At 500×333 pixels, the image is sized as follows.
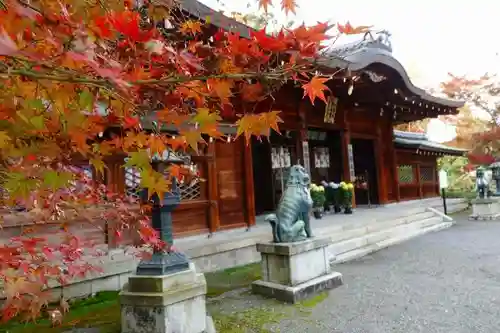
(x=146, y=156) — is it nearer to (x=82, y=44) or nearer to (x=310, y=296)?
(x=82, y=44)

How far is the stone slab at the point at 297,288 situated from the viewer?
4719 mm

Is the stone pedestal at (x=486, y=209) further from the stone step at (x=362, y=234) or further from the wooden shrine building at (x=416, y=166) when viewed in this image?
the stone step at (x=362, y=234)

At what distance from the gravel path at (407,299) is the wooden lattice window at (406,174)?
8.16 m

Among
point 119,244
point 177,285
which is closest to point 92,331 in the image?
point 177,285

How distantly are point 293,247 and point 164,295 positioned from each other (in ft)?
6.67

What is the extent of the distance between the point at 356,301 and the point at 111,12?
444 cm

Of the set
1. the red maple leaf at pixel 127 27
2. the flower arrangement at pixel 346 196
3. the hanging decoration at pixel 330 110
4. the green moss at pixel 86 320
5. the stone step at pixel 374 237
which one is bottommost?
the green moss at pixel 86 320

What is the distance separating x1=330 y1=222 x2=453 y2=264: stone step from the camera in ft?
24.1

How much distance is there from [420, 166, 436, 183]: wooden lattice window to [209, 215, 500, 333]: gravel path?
9890 mm

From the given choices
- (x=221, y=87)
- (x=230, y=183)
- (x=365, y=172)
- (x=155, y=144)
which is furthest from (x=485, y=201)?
(x=221, y=87)

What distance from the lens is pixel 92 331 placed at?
3996 millimetres

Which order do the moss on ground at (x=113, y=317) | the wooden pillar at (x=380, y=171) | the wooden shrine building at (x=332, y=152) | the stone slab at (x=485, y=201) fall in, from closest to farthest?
the moss on ground at (x=113, y=317), the wooden shrine building at (x=332, y=152), the stone slab at (x=485, y=201), the wooden pillar at (x=380, y=171)

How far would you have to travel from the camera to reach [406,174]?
52.7 ft

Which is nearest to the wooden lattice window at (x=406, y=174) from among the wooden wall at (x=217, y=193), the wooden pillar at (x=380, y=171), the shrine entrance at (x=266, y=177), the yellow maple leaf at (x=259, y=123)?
the wooden pillar at (x=380, y=171)
